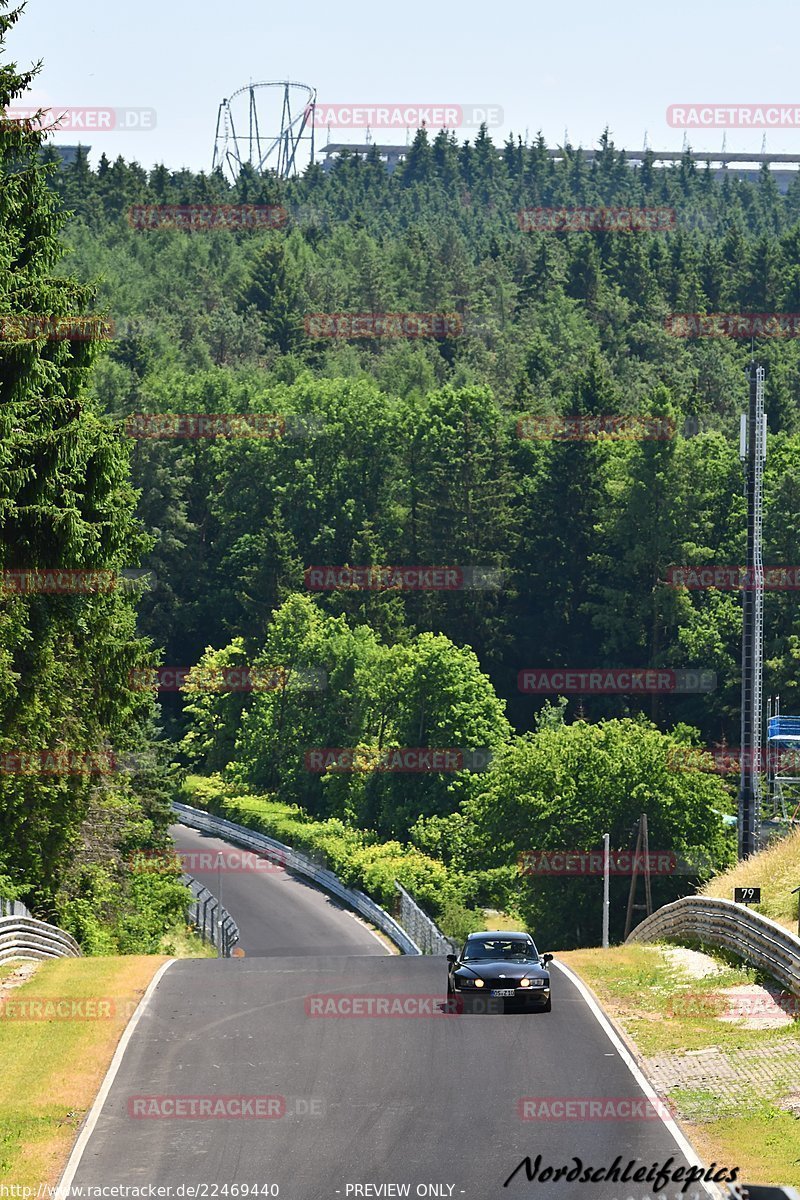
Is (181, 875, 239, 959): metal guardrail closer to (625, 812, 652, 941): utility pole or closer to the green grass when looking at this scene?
(625, 812, 652, 941): utility pole

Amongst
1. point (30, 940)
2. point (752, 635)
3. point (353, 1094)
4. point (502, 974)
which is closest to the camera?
point (353, 1094)

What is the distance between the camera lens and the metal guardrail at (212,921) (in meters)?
69.3

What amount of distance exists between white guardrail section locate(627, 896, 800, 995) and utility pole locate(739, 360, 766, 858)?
1549cm

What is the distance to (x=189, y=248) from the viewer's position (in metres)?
174

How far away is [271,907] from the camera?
77.9 m

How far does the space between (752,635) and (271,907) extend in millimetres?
31418

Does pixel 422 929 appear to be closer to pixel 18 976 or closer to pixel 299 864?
pixel 299 864

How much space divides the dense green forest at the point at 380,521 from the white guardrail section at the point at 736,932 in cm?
1272

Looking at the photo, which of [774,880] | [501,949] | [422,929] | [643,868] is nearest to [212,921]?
[422,929]

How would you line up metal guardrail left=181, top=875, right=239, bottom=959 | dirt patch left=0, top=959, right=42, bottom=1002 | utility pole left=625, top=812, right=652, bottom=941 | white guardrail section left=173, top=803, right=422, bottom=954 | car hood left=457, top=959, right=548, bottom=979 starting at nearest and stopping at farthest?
car hood left=457, top=959, right=548, bottom=979, dirt patch left=0, top=959, right=42, bottom=1002, utility pole left=625, top=812, right=652, bottom=941, metal guardrail left=181, top=875, right=239, bottom=959, white guardrail section left=173, top=803, right=422, bottom=954

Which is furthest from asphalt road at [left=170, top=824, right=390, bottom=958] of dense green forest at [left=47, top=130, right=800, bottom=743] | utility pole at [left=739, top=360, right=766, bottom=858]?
dense green forest at [left=47, top=130, right=800, bottom=743]

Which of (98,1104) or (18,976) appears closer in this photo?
(98,1104)

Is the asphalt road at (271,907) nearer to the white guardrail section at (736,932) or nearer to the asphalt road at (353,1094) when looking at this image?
the white guardrail section at (736,932)

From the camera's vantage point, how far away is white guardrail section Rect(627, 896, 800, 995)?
26.5m
